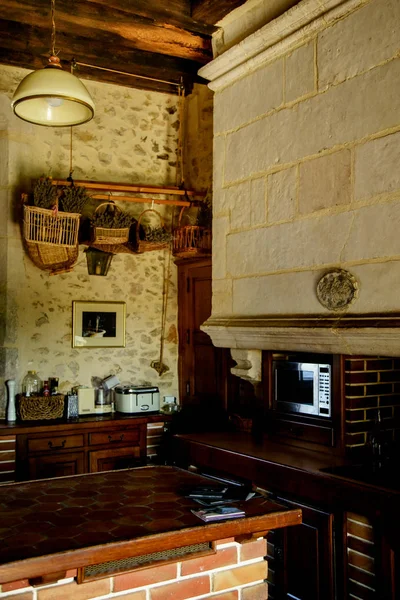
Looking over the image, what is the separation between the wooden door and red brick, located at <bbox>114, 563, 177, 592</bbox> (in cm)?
344

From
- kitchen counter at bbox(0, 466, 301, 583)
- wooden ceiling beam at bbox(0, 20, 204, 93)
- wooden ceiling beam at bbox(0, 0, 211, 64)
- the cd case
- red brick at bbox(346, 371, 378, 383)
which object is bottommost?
kitchen counter at bbox(0, 466, 301, 583)

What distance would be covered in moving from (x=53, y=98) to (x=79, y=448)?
3246 millimetres

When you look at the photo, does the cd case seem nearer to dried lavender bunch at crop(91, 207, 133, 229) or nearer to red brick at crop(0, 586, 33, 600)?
red brick at crop(0, 586, 33, 600)

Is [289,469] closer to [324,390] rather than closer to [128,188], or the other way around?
[324,390]

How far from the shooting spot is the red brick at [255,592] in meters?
2.33

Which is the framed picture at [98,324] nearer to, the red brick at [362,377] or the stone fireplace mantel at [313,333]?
the stone fireplace mantel at [313,333]

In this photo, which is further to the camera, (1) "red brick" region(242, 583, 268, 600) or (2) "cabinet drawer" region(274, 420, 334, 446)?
(2) "cabinet drawer" region(274, 420, 334, 446)

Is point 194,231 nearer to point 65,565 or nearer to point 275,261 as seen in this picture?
point 275,261

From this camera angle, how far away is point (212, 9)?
3.96 meters

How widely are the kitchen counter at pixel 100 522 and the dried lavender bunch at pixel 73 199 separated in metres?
2.91

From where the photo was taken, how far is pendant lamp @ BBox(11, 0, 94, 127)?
2.95 meters

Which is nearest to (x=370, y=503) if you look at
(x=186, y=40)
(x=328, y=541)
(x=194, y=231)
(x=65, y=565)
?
(x=328, y=541)

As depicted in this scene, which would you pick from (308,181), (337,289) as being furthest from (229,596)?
(308,181)

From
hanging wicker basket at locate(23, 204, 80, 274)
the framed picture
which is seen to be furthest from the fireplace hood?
the framed picture
